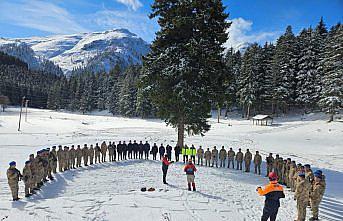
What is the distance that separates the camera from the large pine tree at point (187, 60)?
21688mm

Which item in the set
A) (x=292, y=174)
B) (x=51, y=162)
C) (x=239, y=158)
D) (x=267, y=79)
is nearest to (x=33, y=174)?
(x=51, y=162)

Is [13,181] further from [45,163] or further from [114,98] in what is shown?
[114,98]

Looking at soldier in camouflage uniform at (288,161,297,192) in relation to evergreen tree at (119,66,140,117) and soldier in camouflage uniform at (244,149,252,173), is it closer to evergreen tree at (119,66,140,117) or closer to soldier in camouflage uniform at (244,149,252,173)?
soldier in camouflage uniform at (244,149,252,173)

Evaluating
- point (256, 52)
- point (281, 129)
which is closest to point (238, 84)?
point (256, 52)

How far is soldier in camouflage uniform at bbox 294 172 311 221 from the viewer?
9555mm

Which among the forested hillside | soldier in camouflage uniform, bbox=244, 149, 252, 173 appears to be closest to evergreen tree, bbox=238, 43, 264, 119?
the forested hillside

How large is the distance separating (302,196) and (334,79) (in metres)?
35.2

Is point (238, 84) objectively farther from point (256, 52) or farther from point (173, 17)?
point (173, 17)

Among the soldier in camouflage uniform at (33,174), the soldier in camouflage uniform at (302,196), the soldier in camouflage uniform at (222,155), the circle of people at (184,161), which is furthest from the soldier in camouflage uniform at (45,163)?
the soldier in camouflage uniform at (222,155)

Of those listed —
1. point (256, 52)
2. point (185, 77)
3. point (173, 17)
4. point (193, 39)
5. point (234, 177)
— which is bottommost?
point (234, 177)

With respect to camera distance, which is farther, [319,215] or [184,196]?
[184,196]

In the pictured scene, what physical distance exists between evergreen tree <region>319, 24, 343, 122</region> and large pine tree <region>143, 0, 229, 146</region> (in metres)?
23.9

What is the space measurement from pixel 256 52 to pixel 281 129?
21.2 meters

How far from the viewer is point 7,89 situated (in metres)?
103
